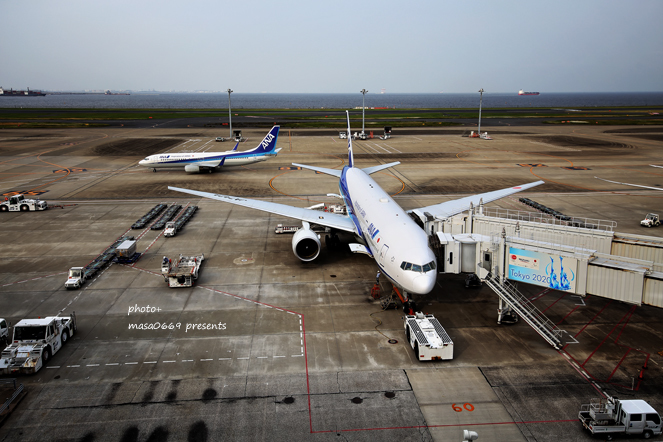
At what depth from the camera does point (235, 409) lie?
1667 cm

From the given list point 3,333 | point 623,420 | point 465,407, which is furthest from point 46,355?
point 623,420

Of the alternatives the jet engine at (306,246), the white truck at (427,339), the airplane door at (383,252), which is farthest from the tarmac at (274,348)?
the airplane door at (383,252)

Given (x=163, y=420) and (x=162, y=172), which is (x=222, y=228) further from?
(x=162, y=172)

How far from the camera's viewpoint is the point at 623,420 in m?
15.1

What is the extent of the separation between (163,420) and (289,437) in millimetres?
4751

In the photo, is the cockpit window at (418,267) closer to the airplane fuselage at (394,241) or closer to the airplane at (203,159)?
the airplane fuselage at (394,241)

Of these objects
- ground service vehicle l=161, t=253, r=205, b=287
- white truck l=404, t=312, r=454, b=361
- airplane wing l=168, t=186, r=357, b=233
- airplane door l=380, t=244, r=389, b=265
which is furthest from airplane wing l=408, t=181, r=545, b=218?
ground service vehicle l=161, t=253, r=205, b=287

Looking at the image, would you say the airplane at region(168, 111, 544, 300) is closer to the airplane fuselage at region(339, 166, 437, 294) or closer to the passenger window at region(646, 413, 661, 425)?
the airplane fuselage at region(339, 166, 437, 294)

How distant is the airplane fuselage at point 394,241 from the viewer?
2106cm

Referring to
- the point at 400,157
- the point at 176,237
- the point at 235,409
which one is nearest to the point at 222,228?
the point at 176,237

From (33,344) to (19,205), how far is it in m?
31.8

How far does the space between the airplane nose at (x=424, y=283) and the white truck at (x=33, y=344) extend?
16.8m

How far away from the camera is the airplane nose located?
20.6 meters

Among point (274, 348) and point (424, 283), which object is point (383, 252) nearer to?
point (424, 283)
